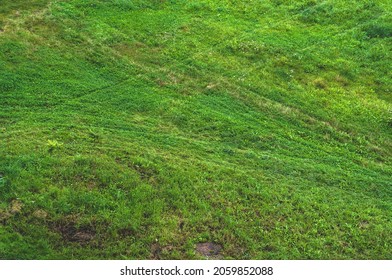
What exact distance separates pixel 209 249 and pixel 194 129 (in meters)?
7.47

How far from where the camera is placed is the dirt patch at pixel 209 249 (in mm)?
17266

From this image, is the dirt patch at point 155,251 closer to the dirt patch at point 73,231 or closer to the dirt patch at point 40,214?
the dirt patch at point 73,231

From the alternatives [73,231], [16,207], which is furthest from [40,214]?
[73,231]

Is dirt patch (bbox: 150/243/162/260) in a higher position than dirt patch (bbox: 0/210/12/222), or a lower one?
lower

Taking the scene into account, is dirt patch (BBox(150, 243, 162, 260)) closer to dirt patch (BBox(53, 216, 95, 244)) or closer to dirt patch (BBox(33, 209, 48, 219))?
dirt patch (BBox(53, 216, 95, 244))

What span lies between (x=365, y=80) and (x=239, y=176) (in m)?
12.7

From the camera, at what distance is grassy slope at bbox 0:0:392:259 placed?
707 inches

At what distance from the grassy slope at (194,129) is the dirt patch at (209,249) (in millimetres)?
188

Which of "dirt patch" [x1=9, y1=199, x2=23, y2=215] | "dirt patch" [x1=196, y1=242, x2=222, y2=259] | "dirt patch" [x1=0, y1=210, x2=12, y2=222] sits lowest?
"dirt patch" [x1=196, y1=242, x2=222, y2=259]

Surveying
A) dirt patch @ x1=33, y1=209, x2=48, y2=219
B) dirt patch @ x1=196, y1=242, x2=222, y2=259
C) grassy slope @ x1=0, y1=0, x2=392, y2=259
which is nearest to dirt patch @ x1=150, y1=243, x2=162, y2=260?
grassy slope @ x1=0, y1=0, x2=392, y2=259

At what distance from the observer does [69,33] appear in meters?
30.4

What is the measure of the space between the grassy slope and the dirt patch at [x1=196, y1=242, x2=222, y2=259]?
188mm

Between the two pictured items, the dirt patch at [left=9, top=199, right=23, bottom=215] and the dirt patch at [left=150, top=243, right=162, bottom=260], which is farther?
the dirt patch at [left=9, top=199, right=23, bottom=215]
